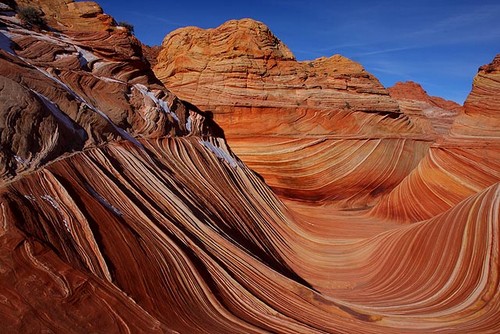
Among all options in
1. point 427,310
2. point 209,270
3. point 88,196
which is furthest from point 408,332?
point 88,196

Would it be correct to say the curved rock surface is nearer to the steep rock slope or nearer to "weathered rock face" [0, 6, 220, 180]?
"weathered rock face" [0, 6, 220, 180]

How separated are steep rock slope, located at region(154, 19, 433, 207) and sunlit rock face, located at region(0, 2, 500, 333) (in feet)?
7.16

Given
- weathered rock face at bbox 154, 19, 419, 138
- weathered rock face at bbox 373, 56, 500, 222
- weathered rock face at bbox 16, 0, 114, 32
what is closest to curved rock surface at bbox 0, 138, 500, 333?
weathered rock face at bbox 373, 56, 500, 222

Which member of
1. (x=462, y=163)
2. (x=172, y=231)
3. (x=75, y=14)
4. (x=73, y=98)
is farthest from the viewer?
(x=75, y=14)

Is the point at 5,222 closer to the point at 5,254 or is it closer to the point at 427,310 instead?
the point at 5,254

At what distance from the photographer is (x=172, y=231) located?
14.3 feet

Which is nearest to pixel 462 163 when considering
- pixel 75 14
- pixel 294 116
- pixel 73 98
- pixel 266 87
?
pixel 294 116

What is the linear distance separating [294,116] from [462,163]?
16.2 ft

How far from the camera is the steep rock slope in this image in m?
12.1

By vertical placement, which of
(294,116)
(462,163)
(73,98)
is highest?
(294,116)

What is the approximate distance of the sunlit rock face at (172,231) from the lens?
2.73 m

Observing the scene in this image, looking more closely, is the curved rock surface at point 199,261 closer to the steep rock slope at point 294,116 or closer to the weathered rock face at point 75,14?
the steep rock slope at point 294,116

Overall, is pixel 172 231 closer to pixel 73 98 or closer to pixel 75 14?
pixel 73 98

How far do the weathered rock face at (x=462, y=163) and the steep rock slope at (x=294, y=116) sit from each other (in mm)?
2156
